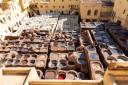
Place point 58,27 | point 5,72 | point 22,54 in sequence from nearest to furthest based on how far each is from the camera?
point 5,72 < point 22,54 < point 58,27

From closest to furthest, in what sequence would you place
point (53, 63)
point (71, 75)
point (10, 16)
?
point (71, 75) → point (53, 63) → point (10, 16)

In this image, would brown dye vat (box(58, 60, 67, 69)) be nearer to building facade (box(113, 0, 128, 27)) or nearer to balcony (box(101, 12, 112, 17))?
building facade (box(113, 0, 128, 27))

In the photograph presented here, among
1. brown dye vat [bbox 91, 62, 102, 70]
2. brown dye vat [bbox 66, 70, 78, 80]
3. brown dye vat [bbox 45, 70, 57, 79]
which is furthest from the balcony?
brown dye vat [bbox 45, 70, 57, 79]

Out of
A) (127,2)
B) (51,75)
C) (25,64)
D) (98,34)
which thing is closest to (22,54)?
(25,64)

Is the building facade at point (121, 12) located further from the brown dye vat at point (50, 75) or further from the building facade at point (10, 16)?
the building facade at point (10, 16)

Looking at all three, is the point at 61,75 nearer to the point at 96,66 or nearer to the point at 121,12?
the point at 96,66

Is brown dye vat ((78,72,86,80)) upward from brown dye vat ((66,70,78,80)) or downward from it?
downward

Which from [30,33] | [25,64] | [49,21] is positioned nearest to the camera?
[25,64]

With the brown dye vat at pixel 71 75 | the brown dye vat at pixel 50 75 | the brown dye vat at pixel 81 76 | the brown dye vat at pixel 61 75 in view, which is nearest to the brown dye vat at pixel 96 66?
the brown dye vat at pixel 81 76

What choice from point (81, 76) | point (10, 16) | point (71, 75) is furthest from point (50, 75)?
point (10, 16)

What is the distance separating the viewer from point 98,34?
30.5 metres

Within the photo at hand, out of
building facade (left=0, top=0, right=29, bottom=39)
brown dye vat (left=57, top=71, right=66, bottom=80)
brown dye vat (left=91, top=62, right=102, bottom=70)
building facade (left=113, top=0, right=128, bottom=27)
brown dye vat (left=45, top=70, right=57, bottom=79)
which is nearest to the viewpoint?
brown dye vat (left=45, top=70, right=57, bottom=79)

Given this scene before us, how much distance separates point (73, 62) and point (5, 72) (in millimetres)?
15123

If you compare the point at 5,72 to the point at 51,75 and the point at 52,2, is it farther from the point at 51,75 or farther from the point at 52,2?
the point at 52,2
